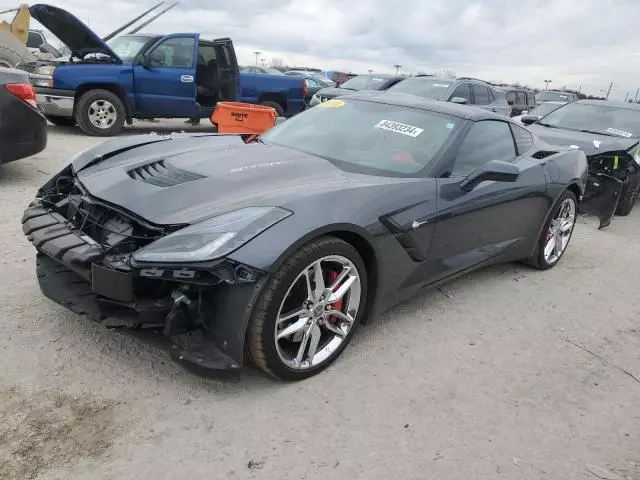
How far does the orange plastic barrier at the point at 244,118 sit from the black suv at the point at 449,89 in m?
3.46

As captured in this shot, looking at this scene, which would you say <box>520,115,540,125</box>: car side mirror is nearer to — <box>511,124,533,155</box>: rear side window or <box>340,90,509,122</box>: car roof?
<box>511,124,533,155</box>: rear side window

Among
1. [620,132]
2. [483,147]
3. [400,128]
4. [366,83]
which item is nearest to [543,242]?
[483,147]

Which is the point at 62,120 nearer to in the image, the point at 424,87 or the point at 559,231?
the point at 424,87

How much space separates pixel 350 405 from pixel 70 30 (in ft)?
28.6

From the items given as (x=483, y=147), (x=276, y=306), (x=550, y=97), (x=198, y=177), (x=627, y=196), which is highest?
(x=550, y=97)

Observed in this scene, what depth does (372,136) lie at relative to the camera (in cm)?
358

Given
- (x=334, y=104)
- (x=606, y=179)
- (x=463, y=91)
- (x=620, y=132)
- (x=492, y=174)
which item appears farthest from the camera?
(x=463, y=91)

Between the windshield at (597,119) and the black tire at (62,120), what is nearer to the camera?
the windshield at (597,119)

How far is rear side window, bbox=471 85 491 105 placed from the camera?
1173 centimetres

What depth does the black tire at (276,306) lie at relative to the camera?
7.82ft

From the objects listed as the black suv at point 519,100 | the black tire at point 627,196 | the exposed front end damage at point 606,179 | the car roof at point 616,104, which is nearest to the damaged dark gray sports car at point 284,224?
the exposed front end damage at point 606,179

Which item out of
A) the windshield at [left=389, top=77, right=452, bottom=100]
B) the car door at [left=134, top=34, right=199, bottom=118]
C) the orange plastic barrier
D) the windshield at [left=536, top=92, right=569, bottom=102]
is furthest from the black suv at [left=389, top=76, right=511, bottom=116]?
the windshield at [left=536, top=92, right=569, bottom=102]

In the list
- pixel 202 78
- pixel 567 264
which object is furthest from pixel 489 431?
pixel 202 78

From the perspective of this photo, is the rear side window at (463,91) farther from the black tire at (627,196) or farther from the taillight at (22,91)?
the taillight at (22,91)
